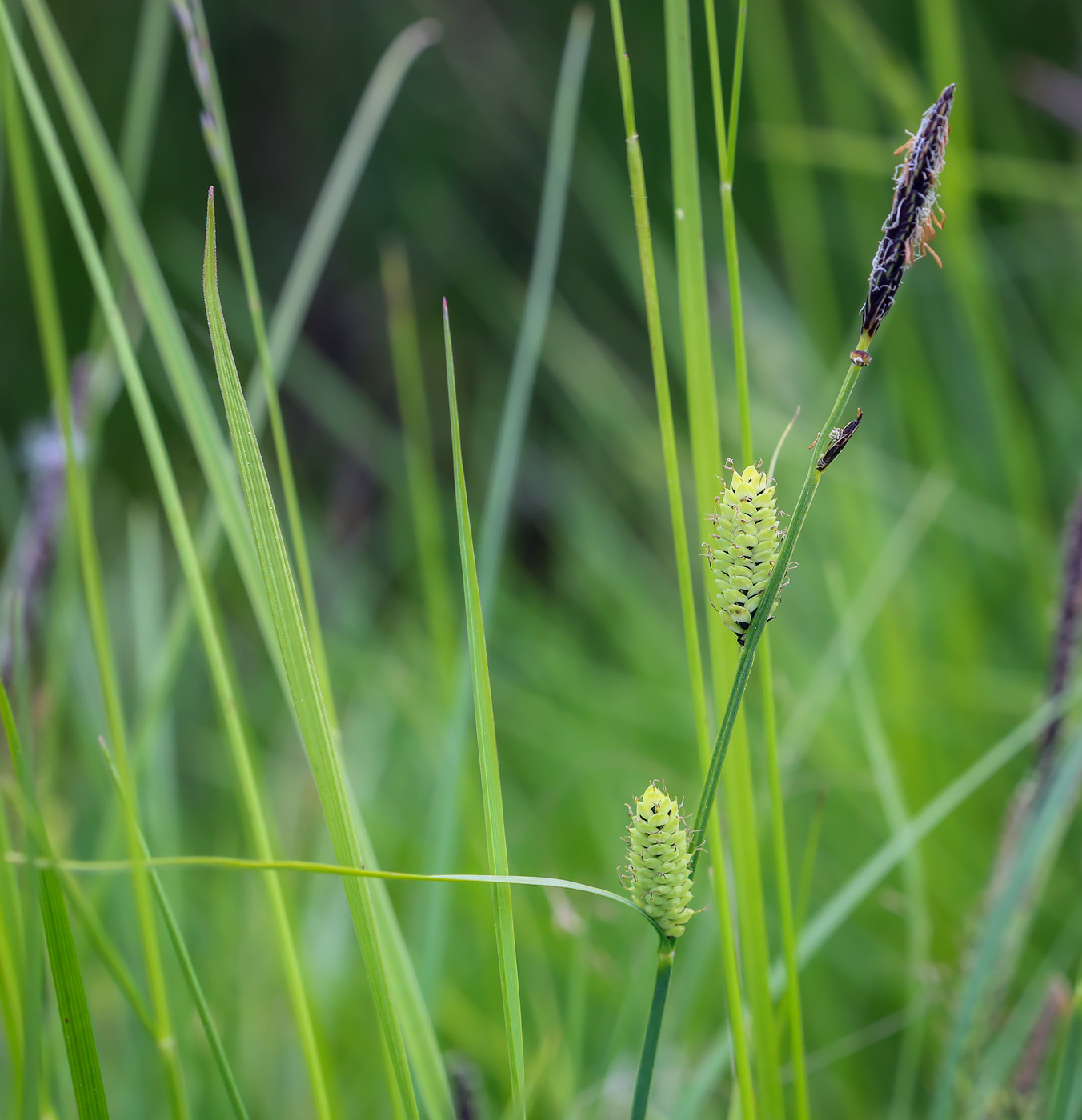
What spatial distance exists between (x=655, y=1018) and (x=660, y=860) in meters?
0.06

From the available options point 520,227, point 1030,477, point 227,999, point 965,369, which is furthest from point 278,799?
point 520,227

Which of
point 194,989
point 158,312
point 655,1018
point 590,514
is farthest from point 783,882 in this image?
point 590,514

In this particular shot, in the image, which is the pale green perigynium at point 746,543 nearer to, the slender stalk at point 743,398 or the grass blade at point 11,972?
the slender stalk at point 743,398

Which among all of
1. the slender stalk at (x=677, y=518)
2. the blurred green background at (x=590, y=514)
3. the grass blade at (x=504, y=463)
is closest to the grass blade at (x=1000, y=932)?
the blurred green background at (x=590, y=514)

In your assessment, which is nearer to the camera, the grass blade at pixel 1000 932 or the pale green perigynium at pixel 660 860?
the pale green perigynium at pixel 660 860

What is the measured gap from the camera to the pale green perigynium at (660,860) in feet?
0.85

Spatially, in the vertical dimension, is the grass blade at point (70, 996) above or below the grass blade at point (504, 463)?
below

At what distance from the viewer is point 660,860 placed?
0.26 m

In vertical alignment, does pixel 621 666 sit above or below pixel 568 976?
above

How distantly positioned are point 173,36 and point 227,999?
1982mm

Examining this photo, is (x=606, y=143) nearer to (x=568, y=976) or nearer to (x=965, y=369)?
(x=965, y=369)

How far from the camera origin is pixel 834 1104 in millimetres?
815

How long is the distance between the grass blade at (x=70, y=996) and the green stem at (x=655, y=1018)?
0.17 metres

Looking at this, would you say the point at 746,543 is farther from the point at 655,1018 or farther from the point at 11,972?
the point at 11,972
